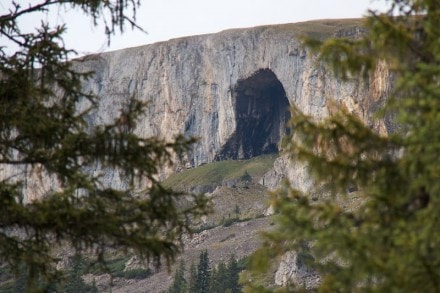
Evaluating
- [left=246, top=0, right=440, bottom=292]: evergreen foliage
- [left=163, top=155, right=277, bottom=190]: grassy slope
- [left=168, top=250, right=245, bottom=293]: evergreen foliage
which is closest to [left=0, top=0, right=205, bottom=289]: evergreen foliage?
[left=246, top=0, right=440, bottom=292]: evergreen foliage

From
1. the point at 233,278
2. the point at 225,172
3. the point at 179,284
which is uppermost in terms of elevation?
the point at 225,172

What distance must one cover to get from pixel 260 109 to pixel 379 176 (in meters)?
184

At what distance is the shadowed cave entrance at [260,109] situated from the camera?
186750 millimetres

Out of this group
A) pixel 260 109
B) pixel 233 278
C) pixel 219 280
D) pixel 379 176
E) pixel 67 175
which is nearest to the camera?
pixel 379 176

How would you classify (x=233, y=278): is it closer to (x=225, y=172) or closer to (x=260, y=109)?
(x=225, y=172)

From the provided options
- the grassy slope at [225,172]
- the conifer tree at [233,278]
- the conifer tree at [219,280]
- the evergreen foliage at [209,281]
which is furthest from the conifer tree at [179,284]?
the grassy slope at [225,172]

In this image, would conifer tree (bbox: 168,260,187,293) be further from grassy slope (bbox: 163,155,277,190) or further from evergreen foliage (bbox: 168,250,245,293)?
grassy slope (bbox: 163,155,277,190)

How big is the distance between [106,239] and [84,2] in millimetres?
3402

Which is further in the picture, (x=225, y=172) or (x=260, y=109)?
(x=225, y=172)

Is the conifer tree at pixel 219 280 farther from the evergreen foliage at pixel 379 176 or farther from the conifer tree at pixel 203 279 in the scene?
the evergreen foliage at pixel 379 176

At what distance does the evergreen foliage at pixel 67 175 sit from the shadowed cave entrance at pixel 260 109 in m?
176

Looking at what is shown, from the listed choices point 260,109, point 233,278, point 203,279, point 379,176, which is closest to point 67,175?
point 379,176

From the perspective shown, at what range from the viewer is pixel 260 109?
7495 inches

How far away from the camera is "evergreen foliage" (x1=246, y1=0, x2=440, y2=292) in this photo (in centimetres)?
624
